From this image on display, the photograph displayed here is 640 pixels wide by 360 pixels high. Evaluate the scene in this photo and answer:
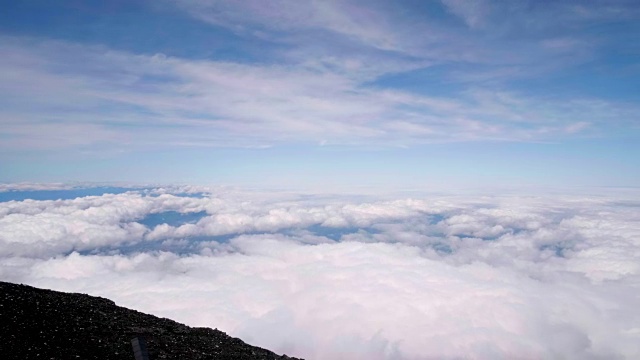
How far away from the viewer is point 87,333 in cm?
2181

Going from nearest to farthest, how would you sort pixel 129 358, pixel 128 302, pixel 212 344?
pixel 129 358, pixel 212 344, pixel 128 302

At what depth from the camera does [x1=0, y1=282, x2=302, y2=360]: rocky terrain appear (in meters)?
19.3

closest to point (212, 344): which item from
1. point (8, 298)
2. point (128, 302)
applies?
point (8, 298)

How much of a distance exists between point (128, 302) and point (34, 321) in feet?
470

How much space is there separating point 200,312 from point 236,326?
2028cm

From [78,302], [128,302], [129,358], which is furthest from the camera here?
[128,302]

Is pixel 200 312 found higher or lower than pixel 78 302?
lower

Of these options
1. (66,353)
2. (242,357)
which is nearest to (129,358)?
(66,353)

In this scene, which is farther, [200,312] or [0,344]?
[200,312]

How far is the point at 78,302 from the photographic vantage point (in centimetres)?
2681

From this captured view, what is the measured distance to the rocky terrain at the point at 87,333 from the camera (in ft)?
63.4

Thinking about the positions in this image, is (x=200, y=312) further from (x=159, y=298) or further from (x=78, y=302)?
(x=78, y=302)

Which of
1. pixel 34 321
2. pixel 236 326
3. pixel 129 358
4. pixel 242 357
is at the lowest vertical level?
pixel 236 326

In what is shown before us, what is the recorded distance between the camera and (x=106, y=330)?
22828mm
